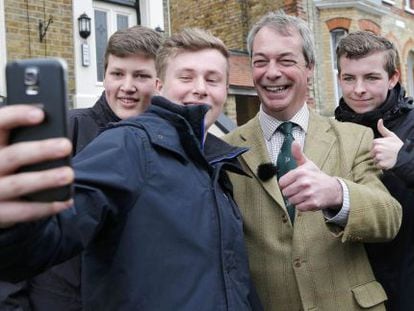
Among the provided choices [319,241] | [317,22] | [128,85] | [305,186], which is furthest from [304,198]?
[317,22]

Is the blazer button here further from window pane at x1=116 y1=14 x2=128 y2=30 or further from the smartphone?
window pane at x1=116 y1=14 x2=128 y2=30

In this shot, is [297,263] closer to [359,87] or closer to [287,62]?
[287,62]

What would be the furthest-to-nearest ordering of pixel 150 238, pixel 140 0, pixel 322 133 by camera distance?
pixel 140 0
pixel 322 133
pixel 150 238

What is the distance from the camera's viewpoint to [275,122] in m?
2.40

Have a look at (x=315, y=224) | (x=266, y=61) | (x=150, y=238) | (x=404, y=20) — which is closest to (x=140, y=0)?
(x=266, y=61)

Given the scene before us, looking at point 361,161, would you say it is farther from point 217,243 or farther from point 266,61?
point 217,243

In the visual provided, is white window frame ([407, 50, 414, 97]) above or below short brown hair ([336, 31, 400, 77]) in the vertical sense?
above

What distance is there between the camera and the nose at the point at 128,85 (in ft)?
8.20

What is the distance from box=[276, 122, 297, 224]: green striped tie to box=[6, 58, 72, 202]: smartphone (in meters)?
1.39

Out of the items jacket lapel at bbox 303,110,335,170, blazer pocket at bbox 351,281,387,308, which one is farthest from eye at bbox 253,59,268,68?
blazer pocket at bbox 351,281,387,308

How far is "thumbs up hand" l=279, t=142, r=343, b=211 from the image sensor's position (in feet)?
5.66

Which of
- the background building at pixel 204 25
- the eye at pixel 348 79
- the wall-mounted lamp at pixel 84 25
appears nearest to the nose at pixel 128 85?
the eye at pixel 348 79

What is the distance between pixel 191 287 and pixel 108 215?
322mm

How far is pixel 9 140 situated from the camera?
0.91m
